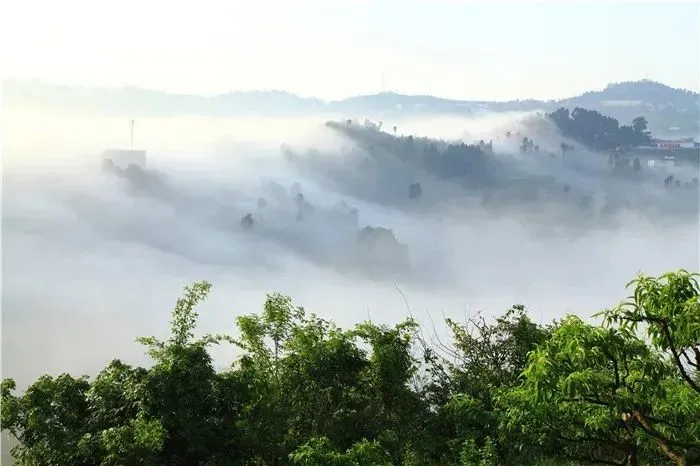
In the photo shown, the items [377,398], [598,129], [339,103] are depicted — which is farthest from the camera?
[598,129]

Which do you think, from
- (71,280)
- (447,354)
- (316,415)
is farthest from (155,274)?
(316,415)

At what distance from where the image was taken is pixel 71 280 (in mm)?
11797

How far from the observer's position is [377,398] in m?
5.70

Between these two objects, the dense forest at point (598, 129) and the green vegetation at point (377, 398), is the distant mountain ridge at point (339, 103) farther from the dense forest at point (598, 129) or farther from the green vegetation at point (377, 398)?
the green vegetation at point (377, 398)

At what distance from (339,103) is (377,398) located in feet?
26.4

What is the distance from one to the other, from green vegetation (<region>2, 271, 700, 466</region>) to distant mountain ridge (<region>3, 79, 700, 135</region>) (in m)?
7.05

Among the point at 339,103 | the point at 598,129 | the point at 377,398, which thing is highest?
the point at 339,103

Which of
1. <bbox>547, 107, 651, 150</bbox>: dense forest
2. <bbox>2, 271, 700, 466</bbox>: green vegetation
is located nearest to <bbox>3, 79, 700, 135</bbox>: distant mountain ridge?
<bbox>547, 107, 651, 150</bbox>: dense forest

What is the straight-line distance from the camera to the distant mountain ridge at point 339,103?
39.4 feet

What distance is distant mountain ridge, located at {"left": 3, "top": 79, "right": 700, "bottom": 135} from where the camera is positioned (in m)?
12.0

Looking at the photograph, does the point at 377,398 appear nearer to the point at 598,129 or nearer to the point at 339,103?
the point at 339,103

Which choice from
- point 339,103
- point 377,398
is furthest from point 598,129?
point 377,398

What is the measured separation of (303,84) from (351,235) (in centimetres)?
226

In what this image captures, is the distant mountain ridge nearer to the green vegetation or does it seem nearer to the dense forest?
the dense forest
